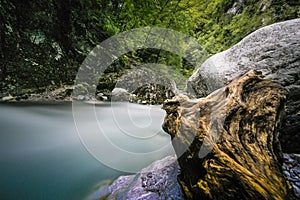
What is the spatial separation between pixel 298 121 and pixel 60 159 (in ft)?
11.1

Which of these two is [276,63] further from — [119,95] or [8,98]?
[8,98]

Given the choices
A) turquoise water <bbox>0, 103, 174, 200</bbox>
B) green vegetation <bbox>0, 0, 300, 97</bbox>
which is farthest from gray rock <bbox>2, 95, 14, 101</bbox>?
turquoise water <bbox>0, 103, 174, 200</bbox>

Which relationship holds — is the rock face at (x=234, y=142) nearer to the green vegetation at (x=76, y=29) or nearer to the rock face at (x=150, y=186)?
the rock face at (x=150, y=186)

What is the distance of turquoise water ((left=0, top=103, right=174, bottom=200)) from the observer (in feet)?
6.75

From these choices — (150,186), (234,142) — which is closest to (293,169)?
(234,142)

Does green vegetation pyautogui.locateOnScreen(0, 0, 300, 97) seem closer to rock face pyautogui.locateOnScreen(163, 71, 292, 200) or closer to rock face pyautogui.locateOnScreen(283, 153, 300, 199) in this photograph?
rock face pyautogui.locateOnScreen(163, 71, 292, 200)

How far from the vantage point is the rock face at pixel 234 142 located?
1.26 m

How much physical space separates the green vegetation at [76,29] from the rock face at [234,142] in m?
5.53

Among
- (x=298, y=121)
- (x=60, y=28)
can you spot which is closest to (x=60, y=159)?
(x=298, y=121)

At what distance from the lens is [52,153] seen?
8.93 feet

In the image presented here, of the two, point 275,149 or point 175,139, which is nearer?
point 275,149

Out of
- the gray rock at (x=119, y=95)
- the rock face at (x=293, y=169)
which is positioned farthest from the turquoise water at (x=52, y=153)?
the gray rock at (x=119, y=95)

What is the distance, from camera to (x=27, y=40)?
5.70 m

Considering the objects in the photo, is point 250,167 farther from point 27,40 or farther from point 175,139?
point 27,40
